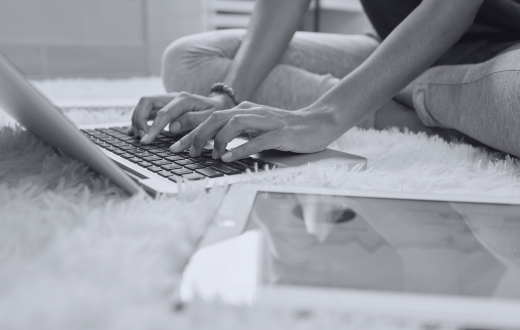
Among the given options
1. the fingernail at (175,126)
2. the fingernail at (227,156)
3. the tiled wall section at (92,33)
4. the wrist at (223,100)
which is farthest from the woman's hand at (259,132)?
the tiled wall section at (92,33)

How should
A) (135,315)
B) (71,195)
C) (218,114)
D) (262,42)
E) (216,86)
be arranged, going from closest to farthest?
1. (135,315)
2. (71,195)
3. (218,114)
4. (216,86)
5. (262,42)

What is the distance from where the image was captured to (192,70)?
114cm

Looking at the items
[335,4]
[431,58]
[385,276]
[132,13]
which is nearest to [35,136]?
[385,276]

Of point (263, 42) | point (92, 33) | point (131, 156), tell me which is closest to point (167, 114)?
point (131, 156)

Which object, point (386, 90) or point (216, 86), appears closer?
point (386, 90)

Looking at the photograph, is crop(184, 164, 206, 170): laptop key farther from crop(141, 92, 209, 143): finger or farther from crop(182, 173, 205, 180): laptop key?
crop(141, 92, 209, 143): finger

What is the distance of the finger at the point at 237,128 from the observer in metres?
0.55

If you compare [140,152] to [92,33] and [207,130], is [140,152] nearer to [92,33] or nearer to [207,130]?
[207,130]

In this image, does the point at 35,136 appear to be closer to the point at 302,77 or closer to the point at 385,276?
the point at 385,276

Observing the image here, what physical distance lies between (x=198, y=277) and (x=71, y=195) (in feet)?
0.75

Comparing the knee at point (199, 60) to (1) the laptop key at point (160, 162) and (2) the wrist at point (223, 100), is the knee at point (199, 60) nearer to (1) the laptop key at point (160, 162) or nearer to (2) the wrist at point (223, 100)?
(2) the wrist at point (223, 100)

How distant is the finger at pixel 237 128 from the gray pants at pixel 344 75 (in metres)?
0.38

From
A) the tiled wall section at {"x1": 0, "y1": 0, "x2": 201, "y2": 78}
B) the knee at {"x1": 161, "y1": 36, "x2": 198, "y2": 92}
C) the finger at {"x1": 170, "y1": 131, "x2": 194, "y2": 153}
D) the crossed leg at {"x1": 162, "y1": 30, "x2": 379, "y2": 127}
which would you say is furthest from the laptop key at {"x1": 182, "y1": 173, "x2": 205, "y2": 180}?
the tiled wall section at {"x1": 0, "y1": 0, "x2": 201, "y2": 78}

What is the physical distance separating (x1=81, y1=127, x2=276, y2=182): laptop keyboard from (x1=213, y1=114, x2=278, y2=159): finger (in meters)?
0.02
